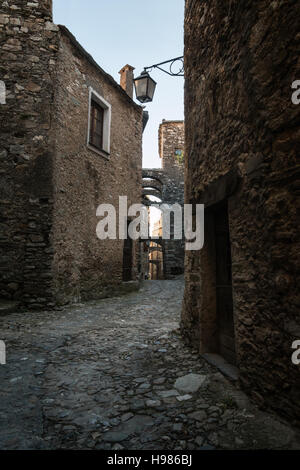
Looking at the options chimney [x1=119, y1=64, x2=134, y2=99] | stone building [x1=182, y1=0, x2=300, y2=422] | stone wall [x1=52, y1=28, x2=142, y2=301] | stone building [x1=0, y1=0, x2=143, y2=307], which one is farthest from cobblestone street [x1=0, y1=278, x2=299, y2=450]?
chimney [x1=119, y1=64, x2=134, y2=99]

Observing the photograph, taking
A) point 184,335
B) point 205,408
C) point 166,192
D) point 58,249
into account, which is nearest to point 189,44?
point 184,335

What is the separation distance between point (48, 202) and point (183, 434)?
4.92m

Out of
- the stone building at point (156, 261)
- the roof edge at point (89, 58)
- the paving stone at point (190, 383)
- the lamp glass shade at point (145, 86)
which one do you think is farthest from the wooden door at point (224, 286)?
the stone building at point (156, 261)

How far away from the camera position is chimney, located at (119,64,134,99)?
9.61 metres

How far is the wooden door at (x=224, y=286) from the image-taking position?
2547mm

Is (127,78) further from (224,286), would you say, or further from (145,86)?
(224,286)

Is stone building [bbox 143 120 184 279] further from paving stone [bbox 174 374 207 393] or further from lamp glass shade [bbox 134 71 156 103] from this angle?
paving stone [bbox 174 374 207 393]

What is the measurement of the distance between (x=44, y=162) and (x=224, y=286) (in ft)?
15.0

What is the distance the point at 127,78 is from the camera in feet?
31.8

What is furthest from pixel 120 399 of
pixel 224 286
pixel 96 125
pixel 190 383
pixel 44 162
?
pixel 96 125

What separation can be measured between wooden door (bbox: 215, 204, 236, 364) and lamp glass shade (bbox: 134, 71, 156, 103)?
11.8ft

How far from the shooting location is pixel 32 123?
5.61 meters

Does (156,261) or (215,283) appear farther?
(156,261)
